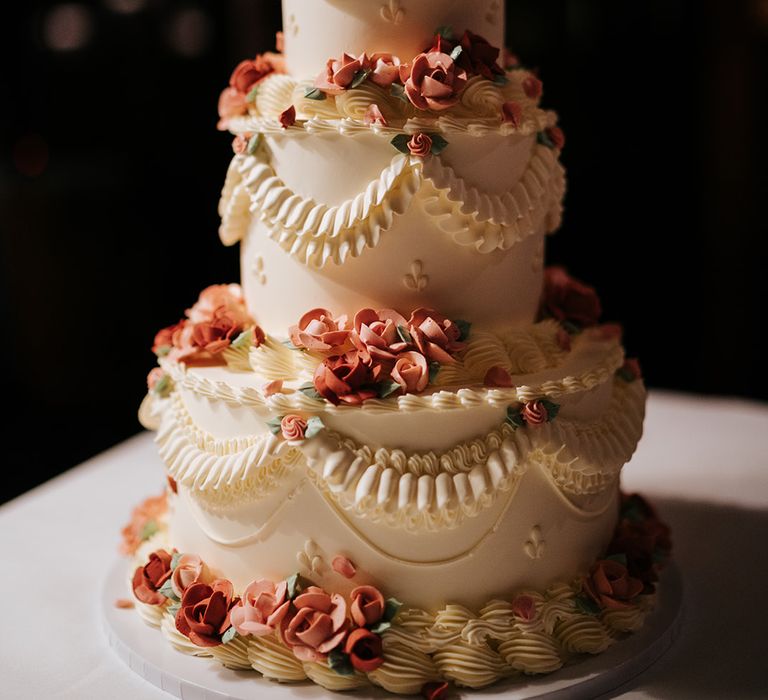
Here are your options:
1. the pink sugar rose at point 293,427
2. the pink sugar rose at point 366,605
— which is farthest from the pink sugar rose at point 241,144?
the pink sugar rose at point 366,605

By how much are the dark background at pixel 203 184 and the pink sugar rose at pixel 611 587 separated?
12.6 feet

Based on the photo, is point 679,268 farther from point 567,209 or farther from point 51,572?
point 51,572

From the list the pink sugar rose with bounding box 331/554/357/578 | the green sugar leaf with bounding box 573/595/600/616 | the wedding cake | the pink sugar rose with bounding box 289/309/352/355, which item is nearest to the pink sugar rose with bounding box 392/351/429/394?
the wedding cake

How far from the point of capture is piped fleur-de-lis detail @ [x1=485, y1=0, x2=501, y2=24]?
10.7ft

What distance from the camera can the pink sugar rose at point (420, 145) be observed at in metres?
2.98

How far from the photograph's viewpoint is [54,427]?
6.89 m

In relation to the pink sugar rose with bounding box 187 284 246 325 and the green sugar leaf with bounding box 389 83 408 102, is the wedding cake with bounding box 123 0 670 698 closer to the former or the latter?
the green sugar leaf with bounding box 389 83 408 102

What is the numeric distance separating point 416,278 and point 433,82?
0.58 m

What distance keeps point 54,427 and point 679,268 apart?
4.32 metres

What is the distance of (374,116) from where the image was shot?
302 cm

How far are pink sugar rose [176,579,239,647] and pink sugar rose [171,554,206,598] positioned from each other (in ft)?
0.24

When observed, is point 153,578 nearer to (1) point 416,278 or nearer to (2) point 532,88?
(1) point 416,278

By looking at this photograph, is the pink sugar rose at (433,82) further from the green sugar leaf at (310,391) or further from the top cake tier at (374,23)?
the green sugar leaf at (310,391)

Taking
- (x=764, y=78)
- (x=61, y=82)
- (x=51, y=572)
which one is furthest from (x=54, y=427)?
(x=764, y=78)
